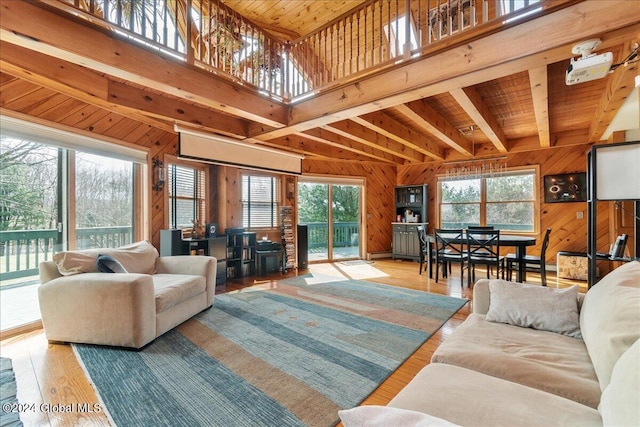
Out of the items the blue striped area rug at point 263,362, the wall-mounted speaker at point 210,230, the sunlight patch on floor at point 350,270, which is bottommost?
the sunlight patch on floor at point 350,270

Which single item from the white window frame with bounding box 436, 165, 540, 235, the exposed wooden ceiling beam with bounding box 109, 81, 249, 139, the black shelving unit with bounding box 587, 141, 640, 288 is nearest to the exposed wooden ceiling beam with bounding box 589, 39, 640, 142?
the black shelving unit with bounding box 587, 141, 640, 288

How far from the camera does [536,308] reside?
182 cm

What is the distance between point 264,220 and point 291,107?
2.78 metres

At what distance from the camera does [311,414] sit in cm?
166

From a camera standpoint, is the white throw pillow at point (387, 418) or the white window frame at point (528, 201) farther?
the white window frame at point (528, 201)

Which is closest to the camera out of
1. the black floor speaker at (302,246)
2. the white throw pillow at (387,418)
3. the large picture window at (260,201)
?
the white throw pillow at (387,418)

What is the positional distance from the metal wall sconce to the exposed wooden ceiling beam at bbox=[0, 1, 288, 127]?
1761 mm

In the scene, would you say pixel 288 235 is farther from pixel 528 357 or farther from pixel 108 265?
pixel 528 357

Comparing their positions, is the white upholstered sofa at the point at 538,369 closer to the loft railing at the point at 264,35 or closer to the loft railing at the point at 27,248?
the loft railing at the point at 264,35

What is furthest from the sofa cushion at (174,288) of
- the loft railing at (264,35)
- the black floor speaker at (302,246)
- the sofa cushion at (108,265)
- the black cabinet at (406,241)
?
the black cabinet at (406,241)

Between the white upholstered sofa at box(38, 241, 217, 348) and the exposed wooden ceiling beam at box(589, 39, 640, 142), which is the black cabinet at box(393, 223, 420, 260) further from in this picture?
the white upholstered sofa at box(38, 241, 217, 348)

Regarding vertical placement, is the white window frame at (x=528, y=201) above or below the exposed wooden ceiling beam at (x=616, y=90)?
below

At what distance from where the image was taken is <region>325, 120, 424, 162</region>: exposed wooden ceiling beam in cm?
426

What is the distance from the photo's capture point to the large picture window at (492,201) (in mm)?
5906
